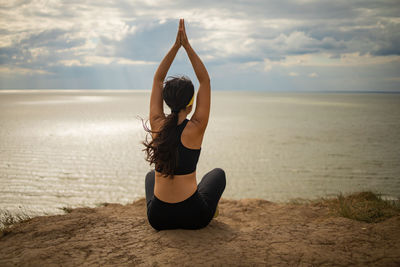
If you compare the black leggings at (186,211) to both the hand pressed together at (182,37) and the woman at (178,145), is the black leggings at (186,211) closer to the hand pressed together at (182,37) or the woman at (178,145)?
the woman at (178,145)

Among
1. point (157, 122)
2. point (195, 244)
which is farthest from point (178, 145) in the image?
point (195, 244)

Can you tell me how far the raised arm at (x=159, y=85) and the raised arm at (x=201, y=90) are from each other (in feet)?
0.42

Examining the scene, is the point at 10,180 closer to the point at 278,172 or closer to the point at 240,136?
the point at 278,172

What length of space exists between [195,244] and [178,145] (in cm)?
101

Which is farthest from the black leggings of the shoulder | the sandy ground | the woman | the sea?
the sea

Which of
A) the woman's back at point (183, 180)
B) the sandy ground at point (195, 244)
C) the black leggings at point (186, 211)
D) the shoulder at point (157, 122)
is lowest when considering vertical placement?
the sandy ground at point (195, 244)

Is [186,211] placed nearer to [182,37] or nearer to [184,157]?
[184,157]

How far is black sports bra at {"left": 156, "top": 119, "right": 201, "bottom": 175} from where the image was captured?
292 cm

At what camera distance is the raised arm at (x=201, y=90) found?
116 inches

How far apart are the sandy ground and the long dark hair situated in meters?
0.78

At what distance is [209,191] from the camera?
3420mm

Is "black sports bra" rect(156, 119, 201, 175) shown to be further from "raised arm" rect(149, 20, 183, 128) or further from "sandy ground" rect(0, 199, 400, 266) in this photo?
"sandy ground" rect(0, 199, 400, 266)

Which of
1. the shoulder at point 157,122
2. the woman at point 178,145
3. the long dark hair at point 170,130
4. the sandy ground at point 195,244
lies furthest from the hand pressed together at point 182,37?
the sandy ground at point 195,244

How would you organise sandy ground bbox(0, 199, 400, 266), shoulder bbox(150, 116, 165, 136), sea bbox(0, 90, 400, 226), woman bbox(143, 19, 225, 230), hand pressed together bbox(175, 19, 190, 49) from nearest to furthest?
sandy ground bbox(0, 199, 400, 266)
woman bbox(143, 19, 225, 230)
shoulder bbox(150, 116, 165, 136)
hand pressed together bbox(175, 19, 190, 49)
sea bbox(0, 90, 400, 226)
